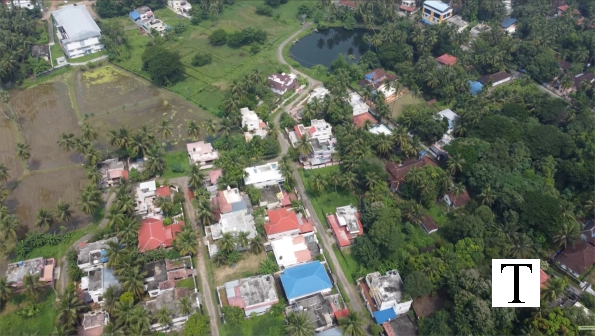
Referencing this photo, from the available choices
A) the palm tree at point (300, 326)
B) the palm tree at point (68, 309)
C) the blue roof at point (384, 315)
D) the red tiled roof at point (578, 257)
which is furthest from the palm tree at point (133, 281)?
the red tiled roof at point (578, 257)

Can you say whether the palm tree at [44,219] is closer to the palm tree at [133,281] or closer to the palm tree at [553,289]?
the palm tree at [133,281]

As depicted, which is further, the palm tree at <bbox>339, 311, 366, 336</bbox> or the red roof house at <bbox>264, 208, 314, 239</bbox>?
the red roof house at <bbox>264, 208, 314, 239</bbox>

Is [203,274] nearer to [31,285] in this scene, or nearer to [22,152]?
[31,285]

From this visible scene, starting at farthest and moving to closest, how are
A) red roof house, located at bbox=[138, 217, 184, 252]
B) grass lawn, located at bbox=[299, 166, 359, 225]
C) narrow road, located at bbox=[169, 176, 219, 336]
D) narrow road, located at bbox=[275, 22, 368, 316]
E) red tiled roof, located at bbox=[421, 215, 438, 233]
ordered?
grass lawn, located at bbox=[299, 166, 359, 225] < red tiled roof, located at bbox=[421, 215, 438, 233] < red roof house, located at bbox=[138, 217, 184, 252] < narrow road, located at bbox=[275, 22, 368, 316] < narrow road, located at bbox=[169, 176, 219, 336]

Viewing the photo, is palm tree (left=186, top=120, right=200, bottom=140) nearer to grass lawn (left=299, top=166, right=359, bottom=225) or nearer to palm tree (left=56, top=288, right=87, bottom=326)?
grass lawn (left=299, top=166, right=359, bottom=225)

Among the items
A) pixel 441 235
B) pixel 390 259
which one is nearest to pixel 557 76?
pixel 441 235

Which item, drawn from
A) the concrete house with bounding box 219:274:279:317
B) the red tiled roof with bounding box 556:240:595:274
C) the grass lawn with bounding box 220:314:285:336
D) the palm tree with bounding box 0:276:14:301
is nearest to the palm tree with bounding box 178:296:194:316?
the grass lawn with bounding box 220:314:285:336

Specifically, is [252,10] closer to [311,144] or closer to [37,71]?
[37,71]
